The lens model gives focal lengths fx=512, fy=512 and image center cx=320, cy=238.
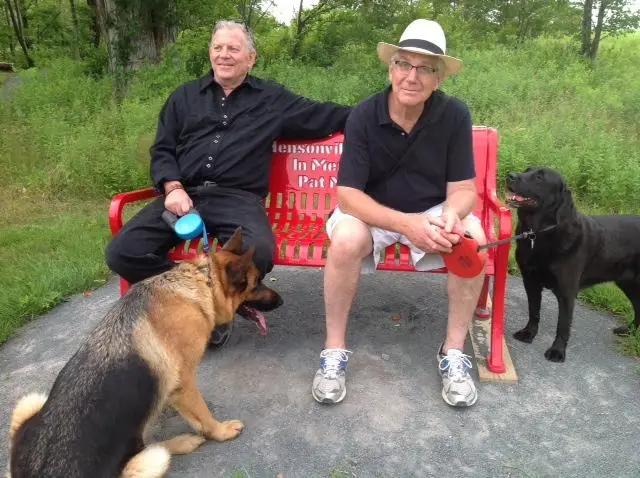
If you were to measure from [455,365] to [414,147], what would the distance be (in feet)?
4.09

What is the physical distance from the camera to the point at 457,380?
2.82 meters

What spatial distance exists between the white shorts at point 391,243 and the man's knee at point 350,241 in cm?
7

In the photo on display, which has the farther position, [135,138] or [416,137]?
[135,138]

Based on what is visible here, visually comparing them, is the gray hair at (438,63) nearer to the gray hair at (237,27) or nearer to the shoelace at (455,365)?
the gray hair at (237,27)

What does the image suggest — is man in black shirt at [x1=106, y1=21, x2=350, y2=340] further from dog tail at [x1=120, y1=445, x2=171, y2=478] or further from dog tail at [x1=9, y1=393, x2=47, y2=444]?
→ dog tail at [x1=120, y1=445, x2=171, y2=478]

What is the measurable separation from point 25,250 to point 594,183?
5.98 m

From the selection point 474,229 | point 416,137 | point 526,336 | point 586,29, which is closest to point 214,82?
point 416,137

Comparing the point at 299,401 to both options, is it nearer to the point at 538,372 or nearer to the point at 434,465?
the point at 434,465

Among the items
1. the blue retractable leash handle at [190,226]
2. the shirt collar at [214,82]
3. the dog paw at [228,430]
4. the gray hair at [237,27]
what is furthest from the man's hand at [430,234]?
the gray hair at [237,27]

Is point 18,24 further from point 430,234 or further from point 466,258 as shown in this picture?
point 466,258

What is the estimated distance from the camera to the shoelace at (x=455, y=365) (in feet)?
9.32

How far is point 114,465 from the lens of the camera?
1.98 meters

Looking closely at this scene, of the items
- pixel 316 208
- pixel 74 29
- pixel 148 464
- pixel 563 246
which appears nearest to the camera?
pixel 148 464

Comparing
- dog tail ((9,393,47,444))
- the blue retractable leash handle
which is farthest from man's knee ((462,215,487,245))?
dog tail ((9,393,47,444))
